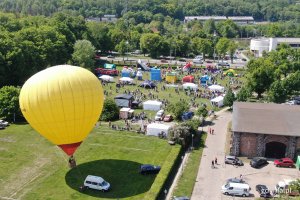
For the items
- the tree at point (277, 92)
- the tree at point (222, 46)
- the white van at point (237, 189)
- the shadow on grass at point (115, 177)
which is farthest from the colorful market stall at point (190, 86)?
the tree at point (222, 46)

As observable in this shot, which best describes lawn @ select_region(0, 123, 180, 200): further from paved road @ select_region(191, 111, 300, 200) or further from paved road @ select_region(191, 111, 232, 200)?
paved road @ select_region(191, 111, 300, 200)

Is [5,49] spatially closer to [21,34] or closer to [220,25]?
[21,34]

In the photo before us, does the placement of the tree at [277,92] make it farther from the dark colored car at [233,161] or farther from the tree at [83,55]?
the tree at [83,55]

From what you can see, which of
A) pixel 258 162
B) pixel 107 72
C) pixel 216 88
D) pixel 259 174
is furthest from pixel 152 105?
pixel 107 72

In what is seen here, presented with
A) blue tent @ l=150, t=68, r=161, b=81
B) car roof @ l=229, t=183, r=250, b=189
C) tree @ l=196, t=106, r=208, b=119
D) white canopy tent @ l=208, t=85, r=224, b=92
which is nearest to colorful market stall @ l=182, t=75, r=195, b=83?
blue tent @ l=150, t=68, r=161, b=81

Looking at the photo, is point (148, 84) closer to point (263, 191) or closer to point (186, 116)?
point (186, 116)

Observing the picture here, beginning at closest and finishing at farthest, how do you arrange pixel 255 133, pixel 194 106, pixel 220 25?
pixel 255 133, pixel 194 106, pixel 220 25

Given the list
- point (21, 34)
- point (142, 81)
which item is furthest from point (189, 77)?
point (21, 34)
